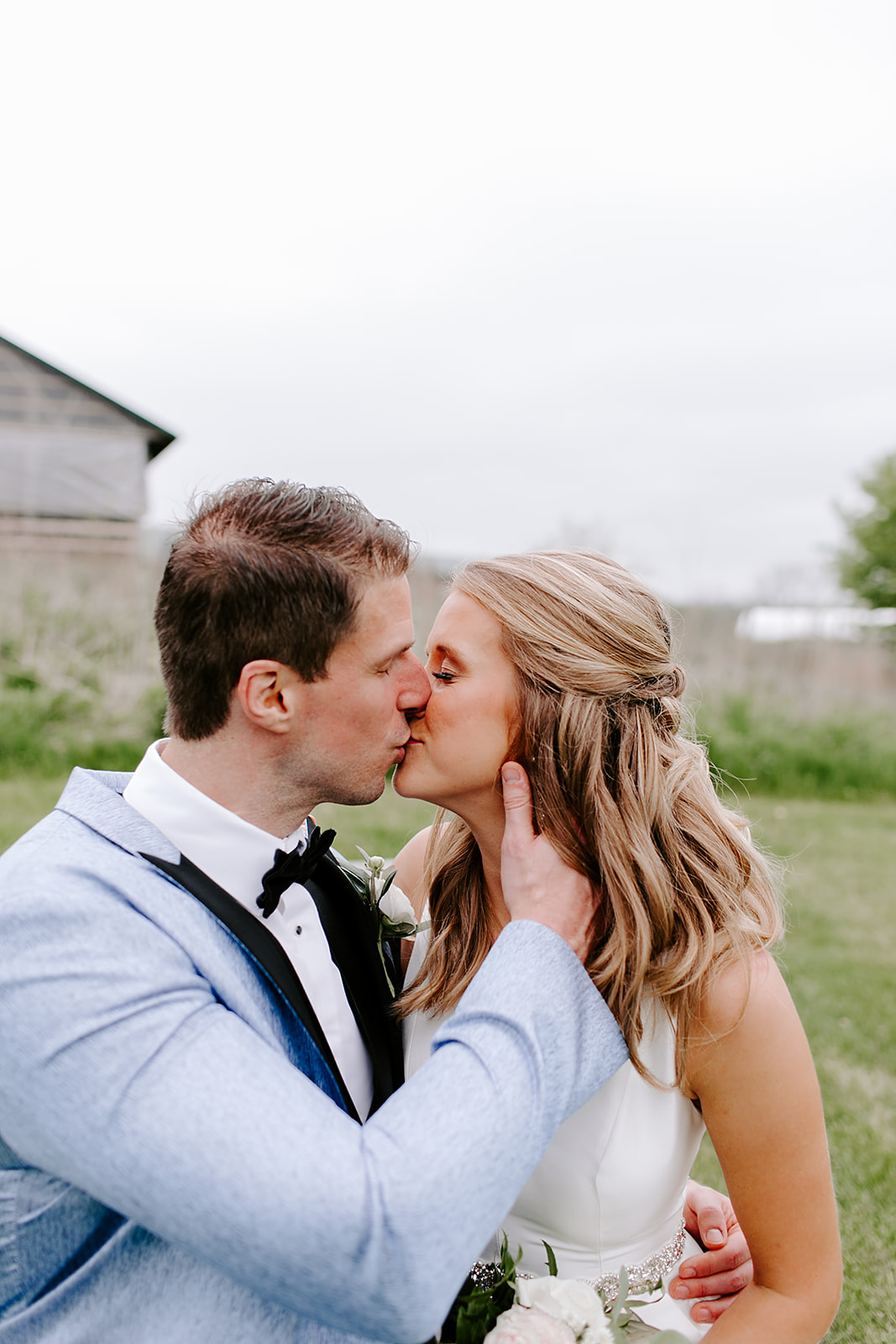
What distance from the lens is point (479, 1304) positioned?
6.41 feet

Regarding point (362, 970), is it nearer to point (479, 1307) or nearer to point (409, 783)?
point (409, 783)

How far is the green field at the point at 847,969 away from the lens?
4.27 metres

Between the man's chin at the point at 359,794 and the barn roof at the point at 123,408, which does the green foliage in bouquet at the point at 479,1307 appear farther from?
the barn roof at the point at 123,408

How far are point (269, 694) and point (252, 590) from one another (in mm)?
225

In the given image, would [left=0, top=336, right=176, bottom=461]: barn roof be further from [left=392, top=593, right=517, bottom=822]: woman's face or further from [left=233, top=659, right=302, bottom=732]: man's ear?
[left=233, top=659, right=302, bottom=732]: man's ear

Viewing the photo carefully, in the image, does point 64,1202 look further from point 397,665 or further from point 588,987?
point 397,665

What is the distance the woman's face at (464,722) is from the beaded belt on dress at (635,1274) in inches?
44.2

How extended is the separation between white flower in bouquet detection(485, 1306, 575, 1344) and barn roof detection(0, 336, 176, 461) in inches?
730

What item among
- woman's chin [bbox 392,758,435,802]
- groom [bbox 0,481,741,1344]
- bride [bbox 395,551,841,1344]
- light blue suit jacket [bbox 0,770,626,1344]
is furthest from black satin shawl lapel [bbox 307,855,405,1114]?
light blue suit jacket [bbox 0,770,626,1344]

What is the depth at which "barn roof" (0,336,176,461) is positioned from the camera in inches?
689

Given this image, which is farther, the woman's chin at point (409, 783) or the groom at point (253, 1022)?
the woman's chin at point (409, 783)

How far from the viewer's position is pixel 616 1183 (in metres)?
2.29

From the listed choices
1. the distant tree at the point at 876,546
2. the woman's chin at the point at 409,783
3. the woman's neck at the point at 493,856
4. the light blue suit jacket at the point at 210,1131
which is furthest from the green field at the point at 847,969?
the distant tree at the point at 876,546

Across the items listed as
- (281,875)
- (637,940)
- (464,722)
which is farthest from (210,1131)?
(464,722)
